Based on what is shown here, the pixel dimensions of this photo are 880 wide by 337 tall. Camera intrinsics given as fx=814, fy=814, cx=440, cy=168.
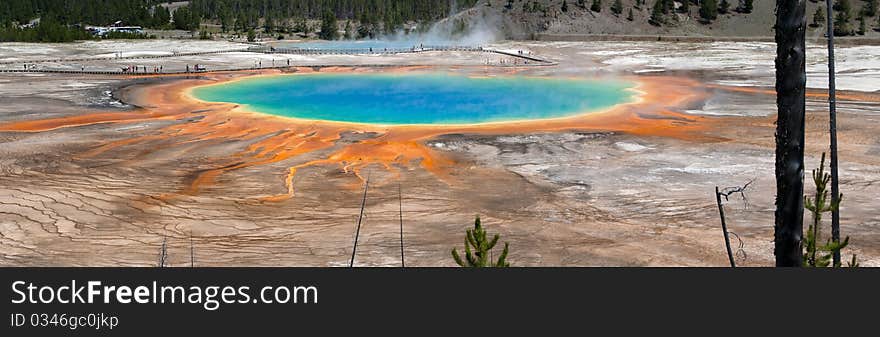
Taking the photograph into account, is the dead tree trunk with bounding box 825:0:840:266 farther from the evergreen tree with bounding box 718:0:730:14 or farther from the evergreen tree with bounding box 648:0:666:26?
the evergreen tree with bounding box 718:0:730:14

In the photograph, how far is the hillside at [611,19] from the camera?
323 ft

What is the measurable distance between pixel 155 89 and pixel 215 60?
21.0 metres

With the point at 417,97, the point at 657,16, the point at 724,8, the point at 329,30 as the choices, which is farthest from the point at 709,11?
the point at 417,97

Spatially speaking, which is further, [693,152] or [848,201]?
[693,152]

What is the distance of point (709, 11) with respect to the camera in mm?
102062

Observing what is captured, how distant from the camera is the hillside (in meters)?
98.6

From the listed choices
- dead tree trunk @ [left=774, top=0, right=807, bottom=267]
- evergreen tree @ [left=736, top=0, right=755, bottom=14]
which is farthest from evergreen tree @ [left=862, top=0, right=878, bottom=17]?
dead tree trunk @ [left=774, top=0, right=807, bottom=267]

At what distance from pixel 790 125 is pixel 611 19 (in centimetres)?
10272

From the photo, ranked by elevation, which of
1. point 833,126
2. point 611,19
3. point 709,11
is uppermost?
point 709,11

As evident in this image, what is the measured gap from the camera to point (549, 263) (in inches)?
519

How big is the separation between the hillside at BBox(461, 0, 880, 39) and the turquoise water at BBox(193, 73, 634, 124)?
54494mm

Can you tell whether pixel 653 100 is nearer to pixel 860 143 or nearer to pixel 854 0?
pixel 860 143

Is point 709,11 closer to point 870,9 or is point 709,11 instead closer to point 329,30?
point 870,9

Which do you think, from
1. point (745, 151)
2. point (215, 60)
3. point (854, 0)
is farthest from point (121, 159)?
point (854, 0)
